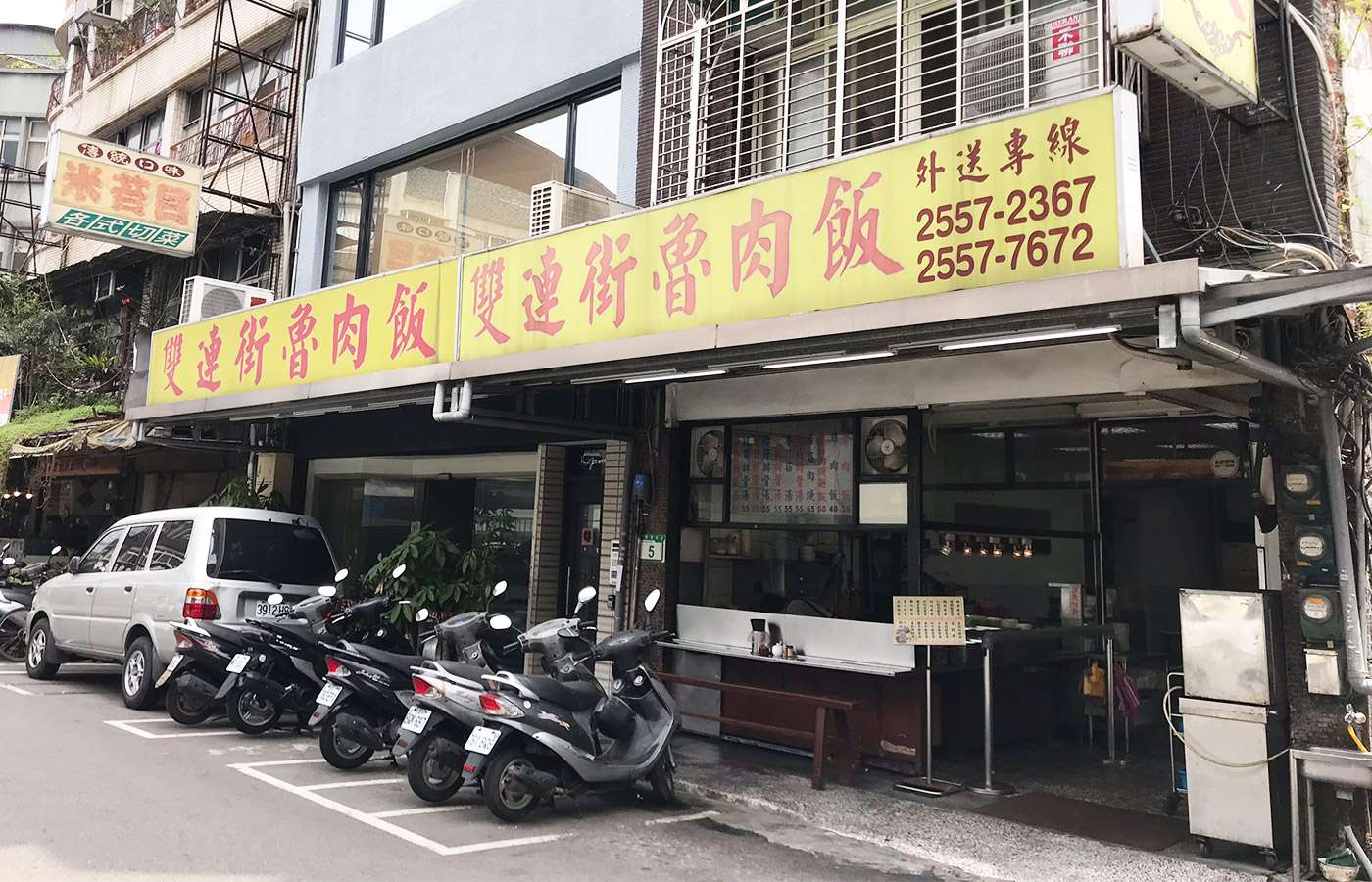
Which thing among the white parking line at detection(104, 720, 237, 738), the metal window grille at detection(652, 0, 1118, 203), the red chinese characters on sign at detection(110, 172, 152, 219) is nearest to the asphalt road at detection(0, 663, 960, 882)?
the white parking line at detection(104, 720, 237, 738)

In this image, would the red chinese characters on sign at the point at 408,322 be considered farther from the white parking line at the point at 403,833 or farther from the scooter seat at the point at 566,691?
the white parking line at the point at 403,833

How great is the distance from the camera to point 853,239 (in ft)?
21.9

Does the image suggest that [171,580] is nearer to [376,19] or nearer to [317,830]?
[317,830]

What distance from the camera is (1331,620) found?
6223mm

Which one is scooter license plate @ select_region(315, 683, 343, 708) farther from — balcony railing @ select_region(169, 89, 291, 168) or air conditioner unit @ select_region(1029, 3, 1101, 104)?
balcony railing @ select_region(169, 89, 291, 168)

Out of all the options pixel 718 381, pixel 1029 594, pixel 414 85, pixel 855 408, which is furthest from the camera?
pixel 414 85

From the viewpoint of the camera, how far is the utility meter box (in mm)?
6215

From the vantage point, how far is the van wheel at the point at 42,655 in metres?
12.0

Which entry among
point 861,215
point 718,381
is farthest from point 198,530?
point 861,215

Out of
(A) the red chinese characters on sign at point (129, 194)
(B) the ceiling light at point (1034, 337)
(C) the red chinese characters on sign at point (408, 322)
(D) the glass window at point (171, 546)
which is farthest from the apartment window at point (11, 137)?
(B) the ceiling light at point (1034, 337)

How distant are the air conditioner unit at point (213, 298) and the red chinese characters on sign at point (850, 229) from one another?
10.3 metres

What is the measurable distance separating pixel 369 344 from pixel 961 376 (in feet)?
18.2

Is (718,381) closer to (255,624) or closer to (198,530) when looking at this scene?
(255,624)

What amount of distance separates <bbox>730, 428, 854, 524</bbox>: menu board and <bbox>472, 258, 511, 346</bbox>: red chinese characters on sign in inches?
105
